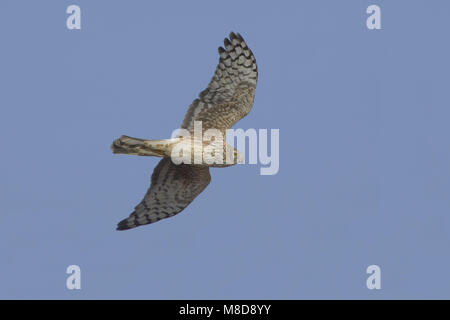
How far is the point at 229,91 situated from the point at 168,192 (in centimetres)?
173

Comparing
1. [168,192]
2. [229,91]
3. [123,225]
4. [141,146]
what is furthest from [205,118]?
[123,225]

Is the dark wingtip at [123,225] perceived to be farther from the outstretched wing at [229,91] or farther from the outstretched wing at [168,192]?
the outstretched wing at [229,91]

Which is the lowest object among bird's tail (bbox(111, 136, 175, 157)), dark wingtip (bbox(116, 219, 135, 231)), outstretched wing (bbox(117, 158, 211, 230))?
dark wingtip (bbox(116, 219, 135, 231))

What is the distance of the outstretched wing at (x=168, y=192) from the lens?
14.0m

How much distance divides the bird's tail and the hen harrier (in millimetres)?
249

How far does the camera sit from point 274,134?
14.2 m

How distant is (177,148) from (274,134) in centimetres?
160

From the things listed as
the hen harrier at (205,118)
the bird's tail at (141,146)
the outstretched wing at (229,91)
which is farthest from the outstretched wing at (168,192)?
the outstretched wing at (229,91)

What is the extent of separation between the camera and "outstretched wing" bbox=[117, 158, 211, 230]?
46.0ft

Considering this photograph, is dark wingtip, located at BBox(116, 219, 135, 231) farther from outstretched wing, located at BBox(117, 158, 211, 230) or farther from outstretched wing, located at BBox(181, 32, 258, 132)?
outstretched wing, located at BBox(181, 32, 258, 132)

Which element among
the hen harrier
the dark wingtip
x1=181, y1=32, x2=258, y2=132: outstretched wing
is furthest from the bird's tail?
the dark wingtip

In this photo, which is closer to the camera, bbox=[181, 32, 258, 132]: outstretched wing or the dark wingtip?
bbox=[181, 32, 258, 132]: outstretched wing
